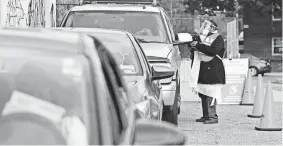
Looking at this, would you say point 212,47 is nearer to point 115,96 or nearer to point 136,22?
point 136,22

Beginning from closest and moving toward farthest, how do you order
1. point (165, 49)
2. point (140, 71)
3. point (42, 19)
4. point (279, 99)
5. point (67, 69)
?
1. point (67, 69)
2. point (140, 71)
3. point (165, 49)
4. point (42, 19)
5. point (279, 99)

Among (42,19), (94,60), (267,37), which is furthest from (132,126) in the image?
(267,37)

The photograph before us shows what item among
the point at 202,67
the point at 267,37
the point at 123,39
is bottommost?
the point at 267,37

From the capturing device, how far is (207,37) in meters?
12.4

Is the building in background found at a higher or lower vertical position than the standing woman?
lower

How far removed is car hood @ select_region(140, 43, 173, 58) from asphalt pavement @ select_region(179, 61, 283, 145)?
1316 millimetres

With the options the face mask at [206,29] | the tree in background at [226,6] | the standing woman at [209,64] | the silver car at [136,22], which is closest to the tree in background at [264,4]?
the tree in background at [226,6]

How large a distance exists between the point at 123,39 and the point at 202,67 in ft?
14.0

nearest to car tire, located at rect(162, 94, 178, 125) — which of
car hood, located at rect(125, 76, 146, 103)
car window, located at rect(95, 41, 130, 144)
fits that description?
car hood, located at rect(125, 76, 146, 103)

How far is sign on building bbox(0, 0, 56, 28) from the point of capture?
12.1m

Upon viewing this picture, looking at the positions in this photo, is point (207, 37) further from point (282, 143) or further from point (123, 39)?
point (123, 39)

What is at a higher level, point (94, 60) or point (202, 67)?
point (94, 60)

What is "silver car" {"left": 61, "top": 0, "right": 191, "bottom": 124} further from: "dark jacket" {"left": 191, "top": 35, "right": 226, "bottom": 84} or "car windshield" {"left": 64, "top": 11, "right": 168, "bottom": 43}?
"dark jacket" {"left": 191, "top": 35, "right": 226, "bottom": 84}

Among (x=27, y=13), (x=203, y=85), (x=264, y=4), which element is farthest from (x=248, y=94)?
(x=264, y=4)
